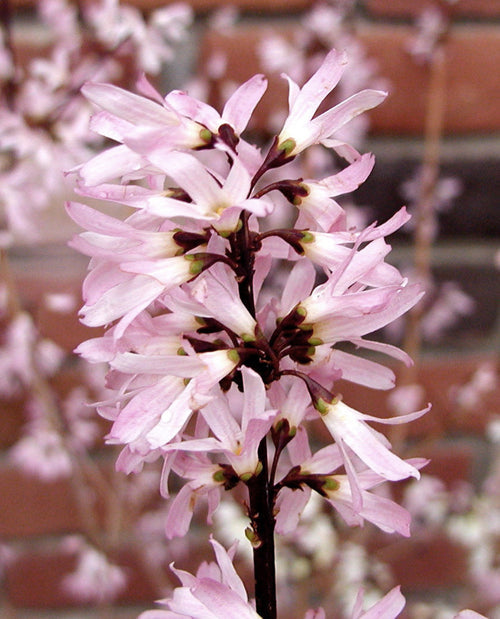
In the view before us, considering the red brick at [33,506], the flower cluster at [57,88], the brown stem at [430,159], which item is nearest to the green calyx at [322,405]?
the flower cluster at [57,88]

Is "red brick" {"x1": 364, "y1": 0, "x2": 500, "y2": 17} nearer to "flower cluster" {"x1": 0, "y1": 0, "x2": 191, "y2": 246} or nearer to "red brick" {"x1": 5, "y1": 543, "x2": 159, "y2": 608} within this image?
"flower cluster" {"x1": 0, "y1": 0, "x2": 191, "y2": 246}

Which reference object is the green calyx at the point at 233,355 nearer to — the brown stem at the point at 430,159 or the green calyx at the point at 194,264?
the green calyx at the point at 194,264

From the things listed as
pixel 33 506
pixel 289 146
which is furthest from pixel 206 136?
pixel 33 506

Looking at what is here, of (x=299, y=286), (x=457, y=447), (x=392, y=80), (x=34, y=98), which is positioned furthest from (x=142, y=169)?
(x=457, y=447)

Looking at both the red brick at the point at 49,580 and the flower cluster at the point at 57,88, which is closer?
the flower cluster at the point at 57,88

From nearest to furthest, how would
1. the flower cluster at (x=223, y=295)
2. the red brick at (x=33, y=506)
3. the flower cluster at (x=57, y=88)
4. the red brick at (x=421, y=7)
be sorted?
the flower cluster at (x=223, y=295) → the flower cluster at (x=57, y=88) → the red brick at (x=421, y=7) → the red brick at (x=33, y=506)

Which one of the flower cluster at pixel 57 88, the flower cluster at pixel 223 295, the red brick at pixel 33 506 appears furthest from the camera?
the red brick at pixel 33 506

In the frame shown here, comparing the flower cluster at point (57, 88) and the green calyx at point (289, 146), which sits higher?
the green calyx at point (289, 146)

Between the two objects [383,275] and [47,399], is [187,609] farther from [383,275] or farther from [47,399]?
[47,399]
